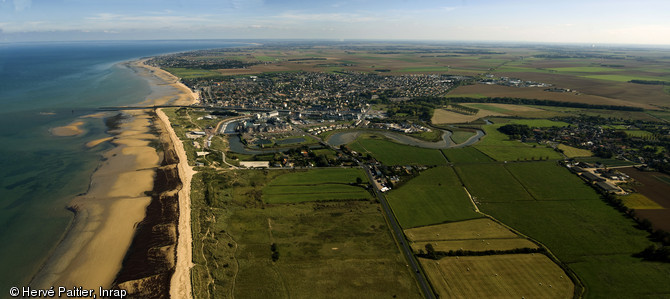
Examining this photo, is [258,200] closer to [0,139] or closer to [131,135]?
[131,135]

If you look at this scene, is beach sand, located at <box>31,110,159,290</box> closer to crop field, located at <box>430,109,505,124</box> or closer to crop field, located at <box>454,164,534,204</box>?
crop field, located at <box>454,164,534,204</box>

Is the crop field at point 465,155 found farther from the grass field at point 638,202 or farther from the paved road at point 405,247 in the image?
the paved road at point 405,247

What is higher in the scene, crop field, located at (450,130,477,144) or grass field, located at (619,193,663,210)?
crop field, located at (450,130,477,144)

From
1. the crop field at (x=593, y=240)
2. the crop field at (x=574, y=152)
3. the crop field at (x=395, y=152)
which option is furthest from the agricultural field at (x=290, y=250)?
the crop field at (x=574, y=152)

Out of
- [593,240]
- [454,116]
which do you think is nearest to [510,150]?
[593,240]

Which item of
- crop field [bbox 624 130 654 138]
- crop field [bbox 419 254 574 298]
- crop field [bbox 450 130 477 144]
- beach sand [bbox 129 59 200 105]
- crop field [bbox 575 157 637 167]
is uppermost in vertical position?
beach sand [bbox 129 59 200 105]

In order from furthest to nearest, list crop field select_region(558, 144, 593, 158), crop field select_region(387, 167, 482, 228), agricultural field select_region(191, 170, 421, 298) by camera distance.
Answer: crop field select_region(558, 144, 593, 158) → crop field select_region(387, 167, 482, 228) → agricultural field select_region(191, 170, 421, 298)

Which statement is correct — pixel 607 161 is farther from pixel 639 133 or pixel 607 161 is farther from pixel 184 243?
pixel 184 243

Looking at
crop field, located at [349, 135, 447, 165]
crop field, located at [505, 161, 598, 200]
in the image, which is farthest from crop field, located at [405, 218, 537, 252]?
crop field, located at [349, 135, 447, 165]
